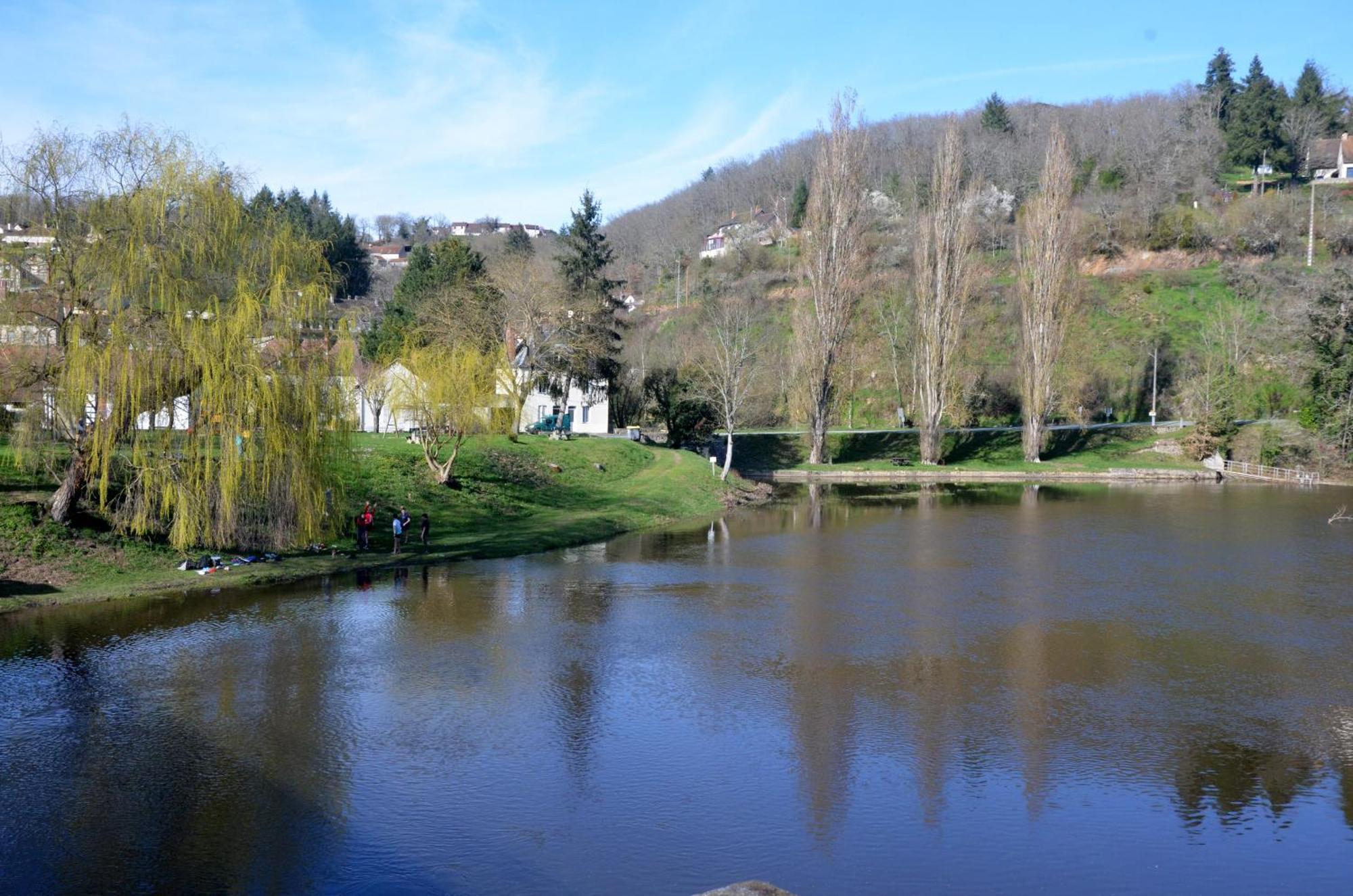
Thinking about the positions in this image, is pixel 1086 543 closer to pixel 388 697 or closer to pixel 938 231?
pixel 388 697

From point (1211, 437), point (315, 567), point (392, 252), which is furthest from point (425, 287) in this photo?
point (392, 252)

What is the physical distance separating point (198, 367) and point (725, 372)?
3681cm

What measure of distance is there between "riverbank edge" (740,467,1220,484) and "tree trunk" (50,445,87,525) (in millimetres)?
40337

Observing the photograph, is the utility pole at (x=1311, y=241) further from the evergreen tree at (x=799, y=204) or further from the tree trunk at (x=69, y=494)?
the tree trunk at (x=69, y=494)

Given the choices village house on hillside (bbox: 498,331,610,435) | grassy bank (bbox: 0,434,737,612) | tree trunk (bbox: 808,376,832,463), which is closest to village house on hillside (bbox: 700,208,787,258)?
tree trunk (bbox: 808,376,832,463)

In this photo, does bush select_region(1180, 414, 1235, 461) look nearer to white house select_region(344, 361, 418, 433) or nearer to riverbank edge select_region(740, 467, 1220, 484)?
riverbank edge select_region(740, 467, 1220, 484)

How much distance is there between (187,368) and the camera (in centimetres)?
2509

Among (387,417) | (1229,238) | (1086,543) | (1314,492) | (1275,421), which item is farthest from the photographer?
(1229,238)

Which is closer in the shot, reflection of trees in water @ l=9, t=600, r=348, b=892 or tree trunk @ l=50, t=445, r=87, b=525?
reflection of trees in water @ l=9, t=600, r=348, b=892

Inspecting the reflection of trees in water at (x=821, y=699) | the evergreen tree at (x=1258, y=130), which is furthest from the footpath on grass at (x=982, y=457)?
the evergreen tree at (x=1258, y=130)

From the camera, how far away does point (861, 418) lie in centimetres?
8544

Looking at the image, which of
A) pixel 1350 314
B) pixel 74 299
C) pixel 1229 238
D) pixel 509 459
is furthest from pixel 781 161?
pixel 74 299

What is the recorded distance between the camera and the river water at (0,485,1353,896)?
11648 mm

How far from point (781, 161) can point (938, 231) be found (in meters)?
107
